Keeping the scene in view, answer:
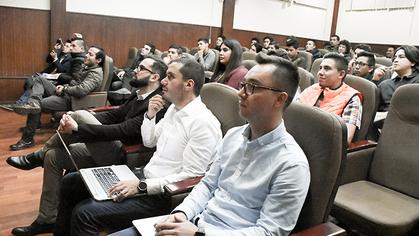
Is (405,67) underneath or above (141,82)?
above

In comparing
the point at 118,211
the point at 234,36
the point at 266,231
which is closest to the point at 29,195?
the point at 118,211

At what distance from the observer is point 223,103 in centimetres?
186

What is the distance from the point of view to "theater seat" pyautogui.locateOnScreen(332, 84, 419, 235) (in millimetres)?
1605

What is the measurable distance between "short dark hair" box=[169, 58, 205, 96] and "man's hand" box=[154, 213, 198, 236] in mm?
776

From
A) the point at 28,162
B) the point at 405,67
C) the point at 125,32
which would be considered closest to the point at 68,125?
the point at 28,162

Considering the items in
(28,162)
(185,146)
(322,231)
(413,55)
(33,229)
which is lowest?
(33,229)

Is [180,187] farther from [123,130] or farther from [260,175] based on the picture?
[123,130]

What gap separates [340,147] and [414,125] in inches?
35.7

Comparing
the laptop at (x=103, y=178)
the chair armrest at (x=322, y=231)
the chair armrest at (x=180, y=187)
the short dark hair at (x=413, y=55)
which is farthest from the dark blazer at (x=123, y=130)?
the short dark hair at (x=413, y=55)

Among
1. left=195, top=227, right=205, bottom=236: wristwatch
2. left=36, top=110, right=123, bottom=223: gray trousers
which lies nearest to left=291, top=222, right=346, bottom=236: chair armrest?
left=195, top=227, right=205, bottom=236: wristwatch

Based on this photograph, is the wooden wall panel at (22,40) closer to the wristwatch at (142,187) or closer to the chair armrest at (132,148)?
the chair armrest at (132,148)

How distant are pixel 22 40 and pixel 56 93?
2.48 m

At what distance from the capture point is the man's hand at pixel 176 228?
1.18m

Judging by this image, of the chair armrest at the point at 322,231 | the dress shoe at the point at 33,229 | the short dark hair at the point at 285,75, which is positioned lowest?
the dress shoe at the point at 33,229
